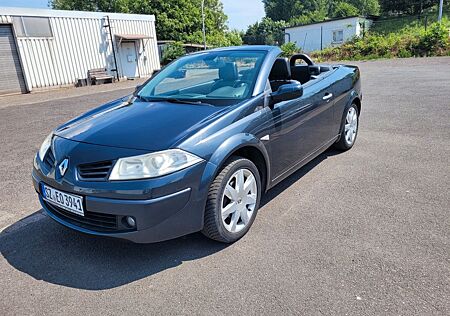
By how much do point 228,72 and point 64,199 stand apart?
1.97 meters

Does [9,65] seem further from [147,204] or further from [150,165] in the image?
[147,204]

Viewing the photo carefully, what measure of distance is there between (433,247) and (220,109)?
1.99 m

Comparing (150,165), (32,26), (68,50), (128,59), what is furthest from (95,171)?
(128,59)

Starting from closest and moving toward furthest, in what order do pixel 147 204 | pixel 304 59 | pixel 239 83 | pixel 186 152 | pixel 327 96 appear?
pixel 147 204 → pixel 186 152 → pixel 239 83 → pixel 327 96 → pixel 304 59

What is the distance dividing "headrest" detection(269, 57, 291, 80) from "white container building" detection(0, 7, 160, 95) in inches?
681

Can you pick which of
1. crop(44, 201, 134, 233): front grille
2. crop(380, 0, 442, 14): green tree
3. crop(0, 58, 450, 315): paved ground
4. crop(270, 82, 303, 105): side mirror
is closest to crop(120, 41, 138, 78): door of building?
crop(0, 58, 450, 315): paved ground

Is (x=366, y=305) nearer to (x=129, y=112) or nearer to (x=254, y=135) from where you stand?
(x=254, y=135)

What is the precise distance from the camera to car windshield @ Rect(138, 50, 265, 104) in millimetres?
3297

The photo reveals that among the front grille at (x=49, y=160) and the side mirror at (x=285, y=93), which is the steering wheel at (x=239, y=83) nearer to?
the side mirror at (x=285, y=93)

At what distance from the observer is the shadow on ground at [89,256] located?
101 inches

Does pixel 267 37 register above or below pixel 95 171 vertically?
above

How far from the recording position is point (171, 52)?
29.7m

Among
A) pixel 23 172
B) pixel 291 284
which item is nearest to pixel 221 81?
pixel 291 284

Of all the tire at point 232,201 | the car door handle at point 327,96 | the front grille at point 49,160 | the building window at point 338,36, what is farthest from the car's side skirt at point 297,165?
the building window at point 338,36
